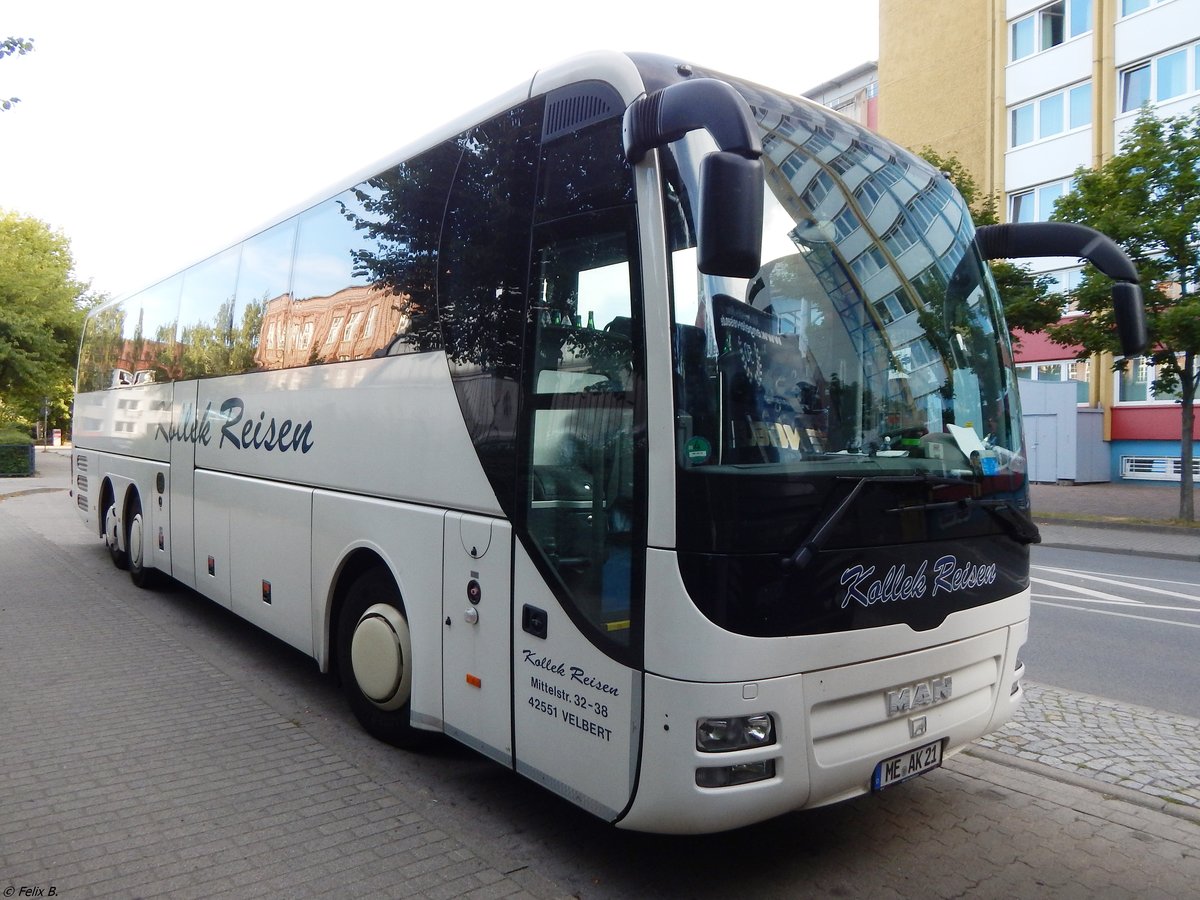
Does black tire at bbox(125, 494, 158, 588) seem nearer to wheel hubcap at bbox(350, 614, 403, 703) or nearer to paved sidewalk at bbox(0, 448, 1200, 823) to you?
wheel hubcap at bbox(350, 614, 403, 703)

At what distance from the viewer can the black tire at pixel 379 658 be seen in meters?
5.10

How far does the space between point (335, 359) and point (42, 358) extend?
3310cm

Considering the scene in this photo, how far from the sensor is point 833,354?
12.0 feet

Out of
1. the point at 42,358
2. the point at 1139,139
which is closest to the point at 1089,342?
the point at 1139,139

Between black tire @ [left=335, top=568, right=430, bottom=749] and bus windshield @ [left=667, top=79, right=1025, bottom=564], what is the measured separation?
235cm

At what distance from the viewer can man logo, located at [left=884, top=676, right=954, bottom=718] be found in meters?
3.76

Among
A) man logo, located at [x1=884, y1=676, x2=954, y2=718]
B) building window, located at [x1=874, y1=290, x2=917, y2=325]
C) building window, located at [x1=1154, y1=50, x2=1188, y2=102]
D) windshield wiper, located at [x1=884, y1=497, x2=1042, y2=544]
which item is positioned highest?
building window, located at [x1=1154, y1=50, x2=1188, y2=102]

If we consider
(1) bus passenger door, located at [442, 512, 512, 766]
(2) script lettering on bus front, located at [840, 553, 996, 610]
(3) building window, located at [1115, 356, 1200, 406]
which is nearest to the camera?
(2) script lettering on bus front, located at [840, 553, 996, 610]

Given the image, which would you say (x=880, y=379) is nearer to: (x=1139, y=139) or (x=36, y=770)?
(x=36, y=770)

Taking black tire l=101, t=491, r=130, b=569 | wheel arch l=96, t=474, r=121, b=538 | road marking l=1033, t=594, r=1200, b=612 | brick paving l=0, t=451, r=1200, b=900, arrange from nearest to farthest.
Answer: brick paving l=0, t=451, r=1200, b=900 < road marking l=1033, t=594, r=1200, b=612 < black tire l=101, t=491, r=130, b=569 < wheel arch l=96, t=474, r=121, b=538

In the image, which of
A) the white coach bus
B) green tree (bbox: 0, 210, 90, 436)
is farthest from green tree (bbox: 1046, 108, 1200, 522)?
green tree (bbox: 0, 210, 90, 436)

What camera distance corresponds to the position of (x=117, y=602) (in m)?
9.79

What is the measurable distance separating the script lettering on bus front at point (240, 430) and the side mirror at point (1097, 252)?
14.1 feet

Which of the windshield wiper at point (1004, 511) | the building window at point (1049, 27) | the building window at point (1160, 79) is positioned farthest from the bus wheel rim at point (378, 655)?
the building window at point (1049, 27)
